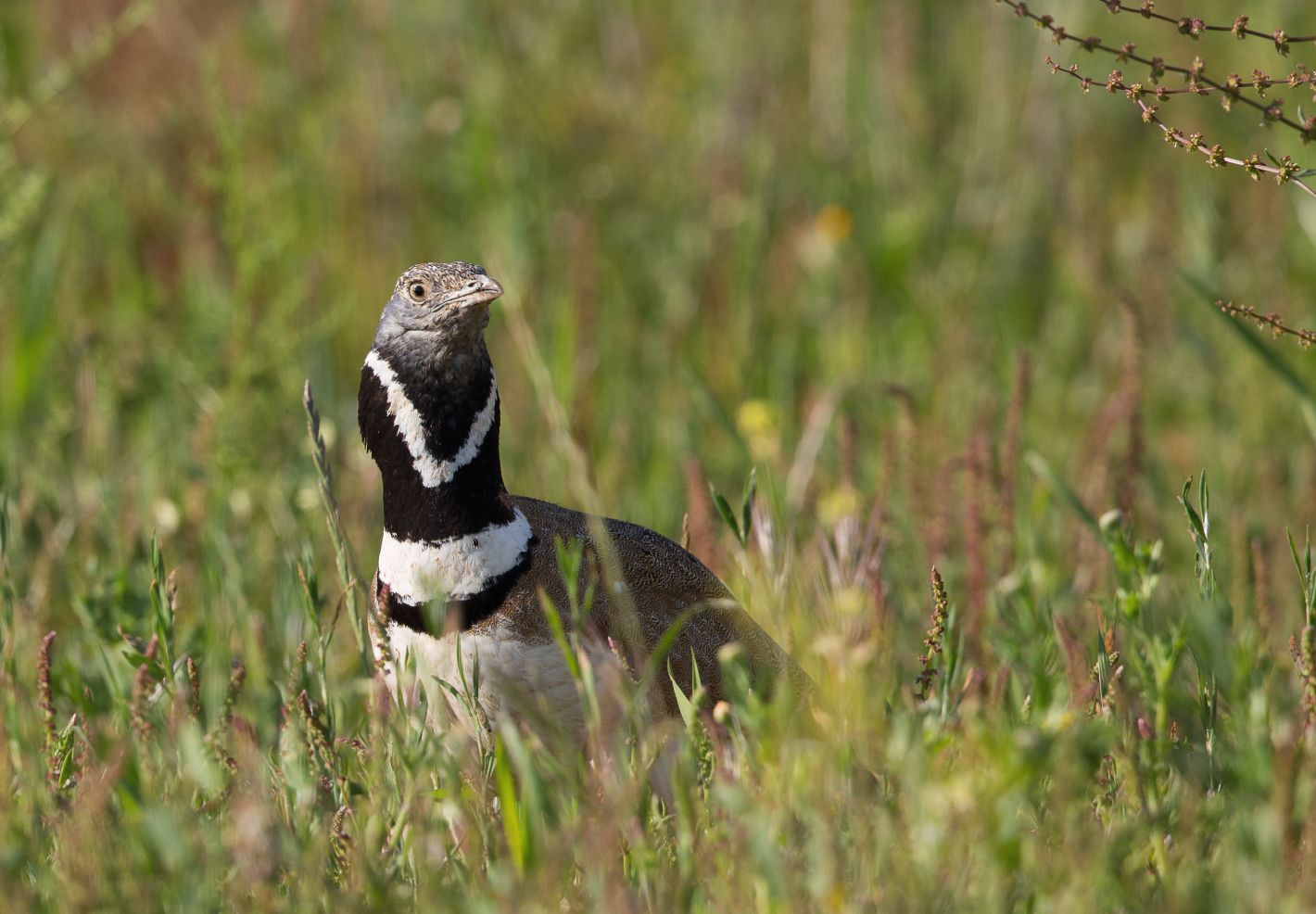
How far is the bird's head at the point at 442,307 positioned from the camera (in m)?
3.68

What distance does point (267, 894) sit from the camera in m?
2.50

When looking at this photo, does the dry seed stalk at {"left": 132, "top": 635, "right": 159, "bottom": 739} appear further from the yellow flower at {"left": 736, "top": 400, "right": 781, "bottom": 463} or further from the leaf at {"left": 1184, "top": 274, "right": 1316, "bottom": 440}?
the leaf at {"left": 1184, "top": 274, "right": 1316, "bottom": 440}

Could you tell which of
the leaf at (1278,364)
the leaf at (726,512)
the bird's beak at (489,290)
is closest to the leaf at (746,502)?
the leaf at (726,512)

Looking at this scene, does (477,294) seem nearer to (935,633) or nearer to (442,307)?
(442,307)

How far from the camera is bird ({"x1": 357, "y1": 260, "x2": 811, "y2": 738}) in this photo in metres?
3.55

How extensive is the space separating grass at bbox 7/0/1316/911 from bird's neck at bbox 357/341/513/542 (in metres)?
0.23

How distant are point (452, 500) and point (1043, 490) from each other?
2.04m

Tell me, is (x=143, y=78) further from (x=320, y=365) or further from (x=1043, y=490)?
(x=1043, y=490)

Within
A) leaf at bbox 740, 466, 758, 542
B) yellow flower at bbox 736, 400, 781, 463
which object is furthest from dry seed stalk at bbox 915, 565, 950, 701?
yellow flower at bbox 736, 400, 781, 463

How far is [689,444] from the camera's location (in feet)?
20.0

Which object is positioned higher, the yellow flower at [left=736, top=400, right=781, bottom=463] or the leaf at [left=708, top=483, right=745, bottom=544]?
the leaf at [left=708, top=483, right=745, bottom=544]

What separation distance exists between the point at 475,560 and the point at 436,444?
10.9 inches

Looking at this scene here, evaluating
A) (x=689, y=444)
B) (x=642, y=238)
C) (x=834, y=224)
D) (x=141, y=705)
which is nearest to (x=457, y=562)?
(x=141, y=705)

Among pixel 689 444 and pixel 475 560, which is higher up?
pixel 475 560
